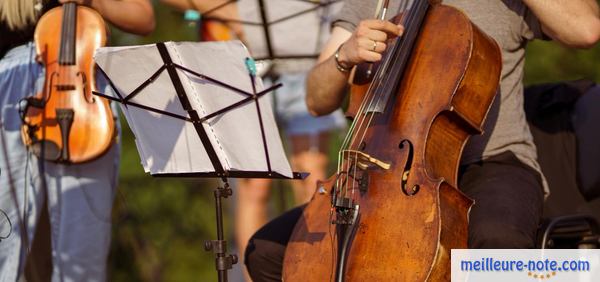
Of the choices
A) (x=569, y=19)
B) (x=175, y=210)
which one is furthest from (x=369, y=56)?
(x=175, y=210)

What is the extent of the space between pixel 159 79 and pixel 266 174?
16.3 inches

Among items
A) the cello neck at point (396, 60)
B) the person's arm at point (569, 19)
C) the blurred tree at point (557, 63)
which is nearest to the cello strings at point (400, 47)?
the cello neck at point (396, 60)

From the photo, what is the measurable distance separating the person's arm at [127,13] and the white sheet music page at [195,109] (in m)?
0.72

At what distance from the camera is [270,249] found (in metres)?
3.33

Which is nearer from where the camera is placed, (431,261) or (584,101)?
(431,261)

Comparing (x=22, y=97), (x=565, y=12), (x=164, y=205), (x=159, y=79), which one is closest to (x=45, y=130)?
(x=22, y=97)

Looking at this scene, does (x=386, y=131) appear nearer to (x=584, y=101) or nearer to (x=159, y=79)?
(x=159, y=79)

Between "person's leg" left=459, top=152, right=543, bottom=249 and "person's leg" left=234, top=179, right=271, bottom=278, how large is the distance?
195cm

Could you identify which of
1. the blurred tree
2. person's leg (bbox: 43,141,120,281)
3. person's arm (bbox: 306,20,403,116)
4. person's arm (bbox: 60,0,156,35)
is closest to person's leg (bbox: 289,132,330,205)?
person's arm (bbox: 306,20,403,116)

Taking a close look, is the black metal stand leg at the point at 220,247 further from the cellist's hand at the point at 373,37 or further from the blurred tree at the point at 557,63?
the blurred tree at the point at 557,63

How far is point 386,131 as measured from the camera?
298 cm

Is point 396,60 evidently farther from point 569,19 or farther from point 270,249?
point 270,249

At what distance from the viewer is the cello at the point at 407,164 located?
8.85 feet

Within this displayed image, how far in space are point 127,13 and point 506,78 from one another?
1.37m
